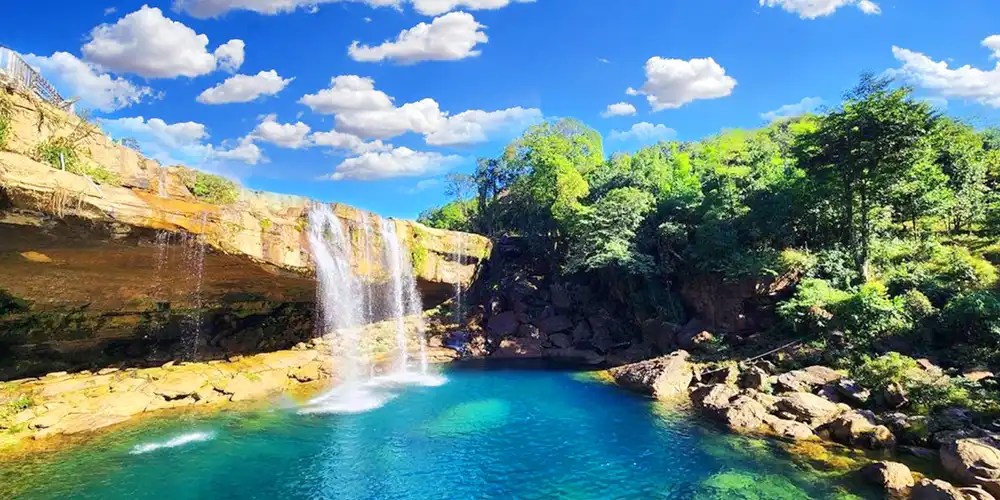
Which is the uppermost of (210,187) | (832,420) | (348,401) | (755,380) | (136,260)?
(210,187)

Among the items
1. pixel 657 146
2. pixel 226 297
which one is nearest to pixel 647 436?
pixel 226 297

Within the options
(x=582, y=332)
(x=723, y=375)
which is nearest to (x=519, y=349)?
(x=582, y=332)

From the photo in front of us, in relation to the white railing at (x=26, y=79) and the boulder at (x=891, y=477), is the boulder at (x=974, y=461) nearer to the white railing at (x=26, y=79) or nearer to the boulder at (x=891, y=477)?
the boulder at (x=891, y=477)

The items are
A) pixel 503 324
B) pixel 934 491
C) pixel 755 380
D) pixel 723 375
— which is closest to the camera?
pixel 934 491

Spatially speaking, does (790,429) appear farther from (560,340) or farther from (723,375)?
(560,340)

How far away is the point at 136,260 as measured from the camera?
17125 millimetres

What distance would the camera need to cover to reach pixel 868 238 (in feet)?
78.1

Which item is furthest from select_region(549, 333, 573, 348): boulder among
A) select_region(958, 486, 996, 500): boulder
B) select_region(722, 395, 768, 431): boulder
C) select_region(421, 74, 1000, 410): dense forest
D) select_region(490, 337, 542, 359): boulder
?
select_region(958, 486, 996, 500): boulder

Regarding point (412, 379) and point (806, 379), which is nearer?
point (806, 379)

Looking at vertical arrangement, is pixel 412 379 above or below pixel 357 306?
below

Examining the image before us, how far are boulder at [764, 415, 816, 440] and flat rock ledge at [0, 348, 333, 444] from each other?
61.6 ft

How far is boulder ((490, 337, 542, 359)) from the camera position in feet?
97.9

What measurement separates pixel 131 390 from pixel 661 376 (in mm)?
20316

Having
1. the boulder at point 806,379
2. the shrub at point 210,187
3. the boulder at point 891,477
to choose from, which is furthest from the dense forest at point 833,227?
the shrub at point 210,187
